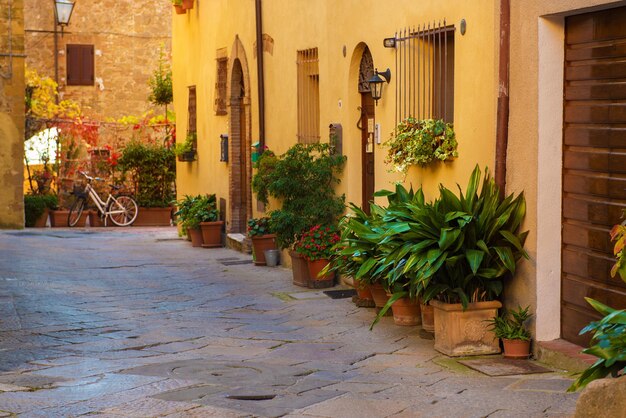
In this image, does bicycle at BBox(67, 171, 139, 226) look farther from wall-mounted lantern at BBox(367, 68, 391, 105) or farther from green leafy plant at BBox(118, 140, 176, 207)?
wall-mounted lantern at BBox(367, 68, 391, 105)

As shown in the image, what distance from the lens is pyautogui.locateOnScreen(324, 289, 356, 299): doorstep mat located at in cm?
1061

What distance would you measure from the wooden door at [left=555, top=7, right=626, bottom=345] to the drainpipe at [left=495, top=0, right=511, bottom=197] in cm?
47

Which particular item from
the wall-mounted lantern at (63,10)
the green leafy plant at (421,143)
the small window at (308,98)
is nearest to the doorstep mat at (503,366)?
the green leafy plant at (421,143)

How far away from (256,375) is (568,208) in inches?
94.6

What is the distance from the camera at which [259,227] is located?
13664mm

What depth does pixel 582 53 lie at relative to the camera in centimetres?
711

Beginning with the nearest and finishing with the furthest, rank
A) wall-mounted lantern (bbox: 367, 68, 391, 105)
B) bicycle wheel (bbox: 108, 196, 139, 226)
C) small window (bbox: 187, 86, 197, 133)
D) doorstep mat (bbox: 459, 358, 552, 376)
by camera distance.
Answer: doorstep mat (bbox: 459, 358, 552, 376)
wall-mounted lantern (bbox: 367, 68, 391, 105)
small window (bbox: 187, 86, 197, 133)
bicycle wheel (bbox: 108, 196, 139, 226)

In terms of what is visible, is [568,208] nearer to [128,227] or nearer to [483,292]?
[483,292]

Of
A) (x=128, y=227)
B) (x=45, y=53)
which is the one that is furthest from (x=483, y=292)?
(x=45, y=53)

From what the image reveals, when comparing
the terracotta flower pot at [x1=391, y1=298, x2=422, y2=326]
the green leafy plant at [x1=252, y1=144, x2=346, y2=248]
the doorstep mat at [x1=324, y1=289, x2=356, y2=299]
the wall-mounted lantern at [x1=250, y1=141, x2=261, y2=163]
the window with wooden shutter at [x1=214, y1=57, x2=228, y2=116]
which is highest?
the window with wooden shutter at [x1=214, y1=57, x2=228, y2=116]

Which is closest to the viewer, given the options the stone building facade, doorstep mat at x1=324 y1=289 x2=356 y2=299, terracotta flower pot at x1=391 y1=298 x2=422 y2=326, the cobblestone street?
the cobblestone street

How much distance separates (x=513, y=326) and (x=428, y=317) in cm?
90

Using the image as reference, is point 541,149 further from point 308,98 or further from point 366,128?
point 308,98

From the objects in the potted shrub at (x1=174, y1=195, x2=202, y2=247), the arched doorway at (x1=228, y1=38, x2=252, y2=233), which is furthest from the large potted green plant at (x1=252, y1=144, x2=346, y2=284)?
the potted shrub at (x1=174, y1=195, x2=202, y2=247)
